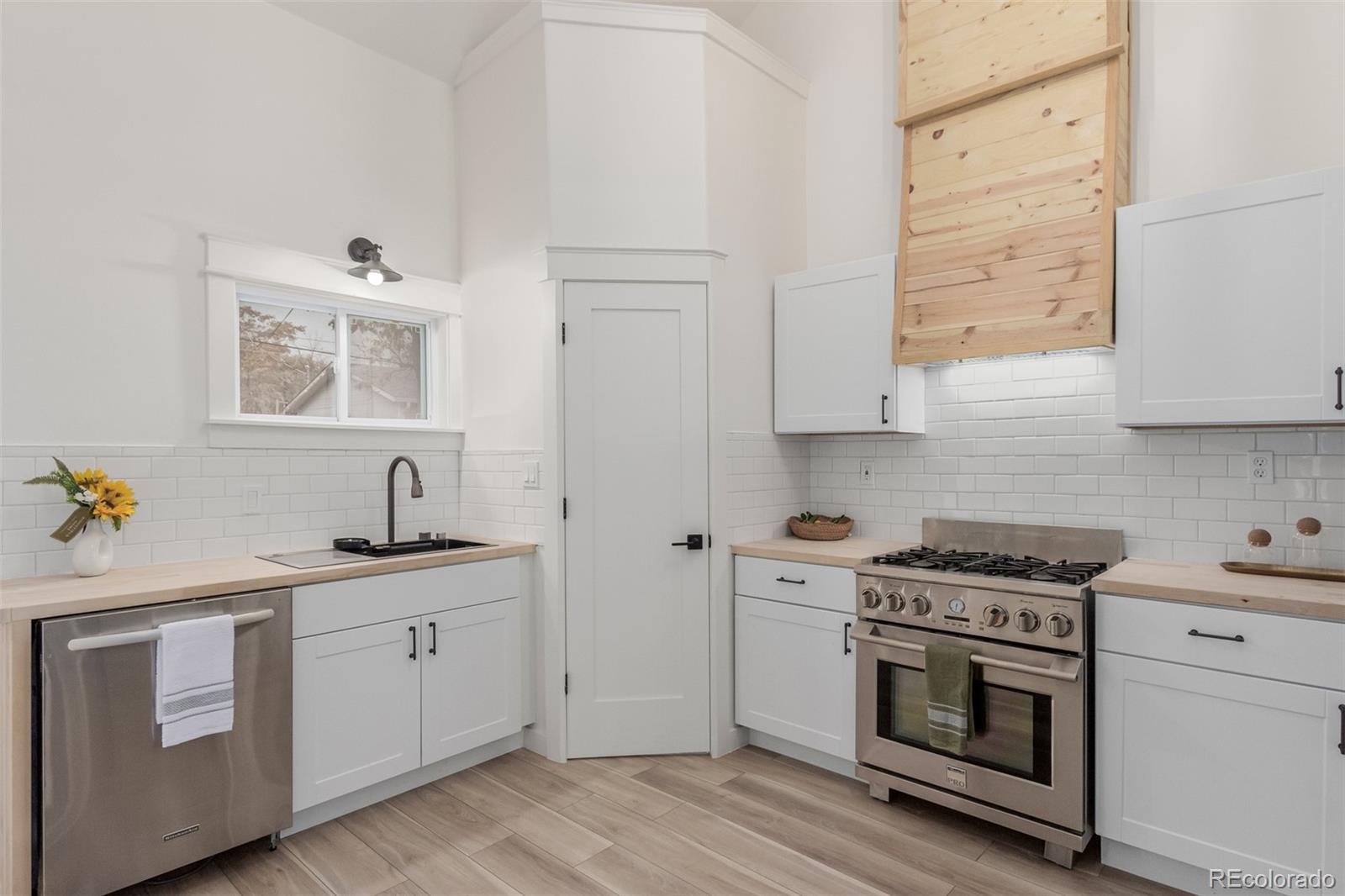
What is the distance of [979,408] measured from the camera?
338cm

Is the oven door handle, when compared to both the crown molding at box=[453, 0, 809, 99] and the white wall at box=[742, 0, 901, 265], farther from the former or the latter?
the crown molding at box=[453, 0, 809, 99]

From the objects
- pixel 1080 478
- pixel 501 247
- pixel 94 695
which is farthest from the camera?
pixel 501 247

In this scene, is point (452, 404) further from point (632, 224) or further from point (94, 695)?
point (94, 695)

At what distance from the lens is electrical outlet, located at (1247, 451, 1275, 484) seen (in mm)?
2670

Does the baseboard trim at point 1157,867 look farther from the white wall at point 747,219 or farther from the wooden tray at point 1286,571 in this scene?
the white wall at point 747,219

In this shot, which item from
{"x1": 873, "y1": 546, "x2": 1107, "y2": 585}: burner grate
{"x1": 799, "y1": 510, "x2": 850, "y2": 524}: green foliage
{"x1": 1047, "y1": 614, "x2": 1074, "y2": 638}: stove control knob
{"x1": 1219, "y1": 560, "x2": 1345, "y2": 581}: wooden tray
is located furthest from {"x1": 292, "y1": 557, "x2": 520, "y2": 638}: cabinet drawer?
{"x1": 1219, "y1": 560, "x2": 1345, "y2": 581}: wooden tray

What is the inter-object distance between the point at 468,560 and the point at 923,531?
2.11 meters

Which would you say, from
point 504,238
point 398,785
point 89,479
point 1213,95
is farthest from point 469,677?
point 1213,95

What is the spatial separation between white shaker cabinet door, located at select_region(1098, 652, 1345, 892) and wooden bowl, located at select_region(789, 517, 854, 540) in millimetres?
1345

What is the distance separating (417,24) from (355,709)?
320 centimetres

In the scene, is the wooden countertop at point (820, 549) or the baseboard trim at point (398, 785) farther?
the wooden countertop at point (820, 549)

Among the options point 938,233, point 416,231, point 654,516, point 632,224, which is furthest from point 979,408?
point 416,231

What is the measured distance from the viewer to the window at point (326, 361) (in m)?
3.28

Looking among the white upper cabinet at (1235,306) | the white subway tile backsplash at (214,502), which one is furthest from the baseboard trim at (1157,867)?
the white subway tile backsplash at (214,502)
